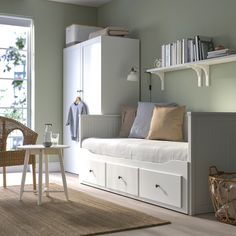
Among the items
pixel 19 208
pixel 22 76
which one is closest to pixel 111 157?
pixel 19 208

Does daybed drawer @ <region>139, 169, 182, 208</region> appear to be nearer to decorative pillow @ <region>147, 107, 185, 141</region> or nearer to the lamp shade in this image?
decorative pillow @ <region>147, 107, 185, 141</region>

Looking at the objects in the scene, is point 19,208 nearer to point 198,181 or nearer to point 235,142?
point 198,181

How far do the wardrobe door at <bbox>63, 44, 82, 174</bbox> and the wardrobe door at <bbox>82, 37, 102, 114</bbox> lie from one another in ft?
0.48

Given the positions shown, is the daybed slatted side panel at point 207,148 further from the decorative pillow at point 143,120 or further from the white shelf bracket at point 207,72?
the decorative pillow at point 143,120

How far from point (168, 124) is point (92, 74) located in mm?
1421

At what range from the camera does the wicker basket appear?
3074 mm

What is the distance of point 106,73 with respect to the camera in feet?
17.2

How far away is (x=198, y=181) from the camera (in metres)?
3.35

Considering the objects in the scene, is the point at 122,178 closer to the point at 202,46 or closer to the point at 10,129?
the point at 10,129

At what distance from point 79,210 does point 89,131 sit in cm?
162

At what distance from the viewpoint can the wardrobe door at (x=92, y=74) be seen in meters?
5.25

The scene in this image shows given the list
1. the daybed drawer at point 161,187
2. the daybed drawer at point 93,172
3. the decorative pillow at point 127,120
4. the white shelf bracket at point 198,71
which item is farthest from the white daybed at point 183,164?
the white shelf bracket at point 198,71

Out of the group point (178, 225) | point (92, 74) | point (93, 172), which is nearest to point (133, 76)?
point (92, 74)

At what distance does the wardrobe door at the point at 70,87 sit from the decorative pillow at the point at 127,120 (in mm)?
840
